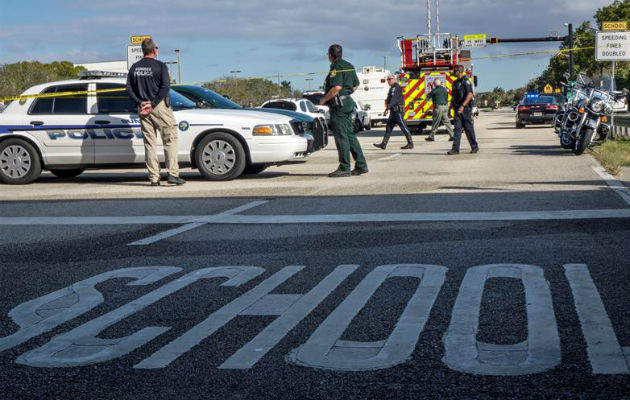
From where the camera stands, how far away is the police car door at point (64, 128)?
1370 cm

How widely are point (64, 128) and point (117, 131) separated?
0.86 metres

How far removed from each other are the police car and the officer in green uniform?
24.4 inches

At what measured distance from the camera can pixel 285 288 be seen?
5527 mm

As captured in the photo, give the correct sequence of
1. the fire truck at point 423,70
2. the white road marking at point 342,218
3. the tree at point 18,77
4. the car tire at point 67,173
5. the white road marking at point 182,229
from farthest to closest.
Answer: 1. the tree at point 18,77
2. the fire truck at point 423,70
3. the car tire at point 67,173
4. the white road marking at point 342,218
5. the white road marking at point 182,229

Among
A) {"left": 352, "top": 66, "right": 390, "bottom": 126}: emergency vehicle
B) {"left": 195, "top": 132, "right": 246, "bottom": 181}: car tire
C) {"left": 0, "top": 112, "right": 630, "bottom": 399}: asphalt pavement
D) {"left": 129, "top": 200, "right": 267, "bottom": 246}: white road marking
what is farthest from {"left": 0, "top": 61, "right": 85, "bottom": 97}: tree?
{"left": 0, "top": 112, "right": 630, "bottom": 399}: asphalt pavement

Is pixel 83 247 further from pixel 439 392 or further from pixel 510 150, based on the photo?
pixel 510 150

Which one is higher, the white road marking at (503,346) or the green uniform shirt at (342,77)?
the green uniform shirt at (342,77)

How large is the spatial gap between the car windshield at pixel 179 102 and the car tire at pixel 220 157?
0.73 meters

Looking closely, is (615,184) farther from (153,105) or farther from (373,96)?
(373,96)

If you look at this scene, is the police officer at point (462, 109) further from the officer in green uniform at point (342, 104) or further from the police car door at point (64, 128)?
the police car door at point (64, 128)

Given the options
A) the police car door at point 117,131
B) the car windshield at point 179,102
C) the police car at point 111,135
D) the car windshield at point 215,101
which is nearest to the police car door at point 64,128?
the police car at point 111,135

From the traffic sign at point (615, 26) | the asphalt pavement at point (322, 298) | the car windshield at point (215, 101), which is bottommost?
the asphalt pavement at point (322, 298)

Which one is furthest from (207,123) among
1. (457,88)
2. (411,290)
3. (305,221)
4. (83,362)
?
(83,362)

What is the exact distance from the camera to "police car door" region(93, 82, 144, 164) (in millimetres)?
13508
